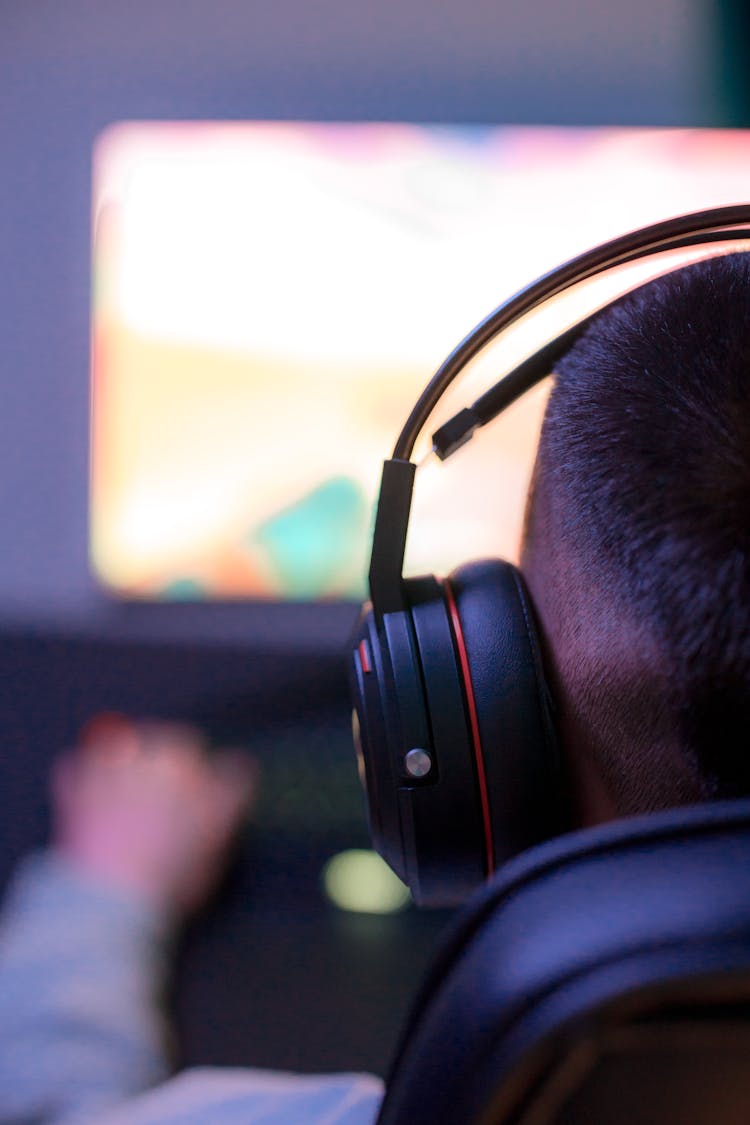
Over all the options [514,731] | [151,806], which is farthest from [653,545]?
[151,806]

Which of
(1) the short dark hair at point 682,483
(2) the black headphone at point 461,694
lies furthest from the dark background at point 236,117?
(1) the short dark hair at point 682,483

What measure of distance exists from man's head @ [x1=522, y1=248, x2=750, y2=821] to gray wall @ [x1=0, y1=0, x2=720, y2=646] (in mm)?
545

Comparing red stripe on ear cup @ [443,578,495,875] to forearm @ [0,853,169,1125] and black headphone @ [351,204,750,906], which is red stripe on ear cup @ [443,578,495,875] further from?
forearm @ [0,853,169,1125]

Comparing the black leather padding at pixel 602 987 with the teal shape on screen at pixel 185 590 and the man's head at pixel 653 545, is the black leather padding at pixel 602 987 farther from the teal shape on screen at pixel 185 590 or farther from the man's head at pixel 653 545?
the teal shape on screen at pixel 185 590

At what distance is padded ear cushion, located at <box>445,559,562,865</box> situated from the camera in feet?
1.39

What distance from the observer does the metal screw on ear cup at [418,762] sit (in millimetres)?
432

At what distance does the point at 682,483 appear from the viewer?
1.04 feet

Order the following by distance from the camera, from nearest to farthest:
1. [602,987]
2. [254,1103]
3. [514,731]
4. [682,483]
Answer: [602,987]
[682,483]
[514,731]
[254,1103]

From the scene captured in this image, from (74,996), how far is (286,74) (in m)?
0.81

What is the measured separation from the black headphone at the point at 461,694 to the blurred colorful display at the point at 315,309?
0.43m

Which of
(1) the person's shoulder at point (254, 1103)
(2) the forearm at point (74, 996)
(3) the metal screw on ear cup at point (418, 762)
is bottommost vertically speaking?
(1) the person's shoulder at point (254, 1103)

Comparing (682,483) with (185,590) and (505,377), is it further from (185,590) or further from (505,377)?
(185,590)

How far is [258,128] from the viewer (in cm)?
89

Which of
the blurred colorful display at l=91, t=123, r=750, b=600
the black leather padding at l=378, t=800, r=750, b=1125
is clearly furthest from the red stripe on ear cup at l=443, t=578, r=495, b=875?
the blurred colorful display at l=91, t=123, r=750, b=600
